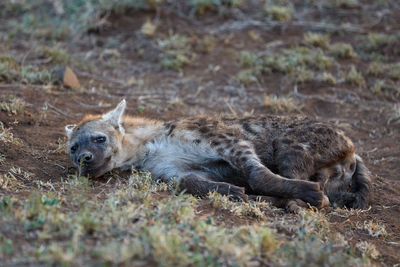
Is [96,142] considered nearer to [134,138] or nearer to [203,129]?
[134,138]

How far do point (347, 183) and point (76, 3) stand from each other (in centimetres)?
614

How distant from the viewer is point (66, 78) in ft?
19.3

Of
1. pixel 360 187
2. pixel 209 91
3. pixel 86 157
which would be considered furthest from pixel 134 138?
pixel 209 91

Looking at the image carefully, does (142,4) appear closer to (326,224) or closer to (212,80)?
(212,80)

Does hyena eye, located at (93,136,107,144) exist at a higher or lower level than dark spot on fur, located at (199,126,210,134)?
lower

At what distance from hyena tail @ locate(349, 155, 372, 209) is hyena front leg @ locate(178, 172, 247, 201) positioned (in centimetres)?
103

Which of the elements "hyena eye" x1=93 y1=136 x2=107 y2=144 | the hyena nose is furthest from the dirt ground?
"hyena eye" x1=93 y1=136 x2=107 y2=144

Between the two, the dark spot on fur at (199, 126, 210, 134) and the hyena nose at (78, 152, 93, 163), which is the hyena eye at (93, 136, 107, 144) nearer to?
the hyena nose at (78, 152, 93, 163)

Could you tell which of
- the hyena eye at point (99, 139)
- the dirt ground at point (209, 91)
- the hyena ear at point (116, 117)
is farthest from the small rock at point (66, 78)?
the hyena eye at point (99, 139)

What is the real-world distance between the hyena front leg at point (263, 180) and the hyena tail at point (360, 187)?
0.56 meters

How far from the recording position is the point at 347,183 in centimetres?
415

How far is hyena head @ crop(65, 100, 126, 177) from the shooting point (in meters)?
3.84

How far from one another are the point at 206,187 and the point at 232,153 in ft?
1.44

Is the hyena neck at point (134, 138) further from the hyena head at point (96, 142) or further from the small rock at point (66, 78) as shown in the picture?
the small rock at point (66, 78)
